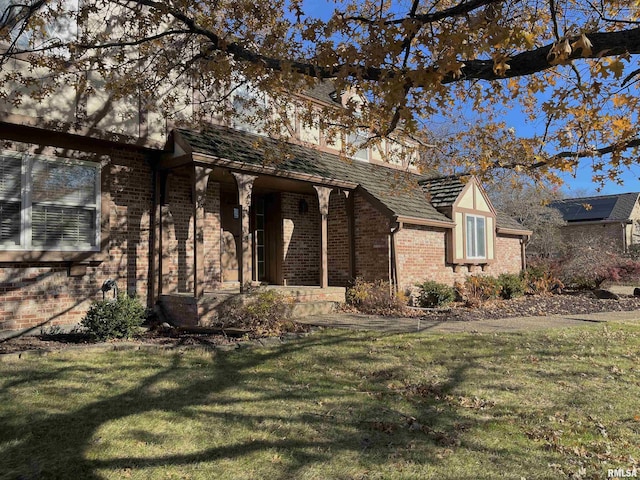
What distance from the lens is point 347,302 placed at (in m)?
12.7

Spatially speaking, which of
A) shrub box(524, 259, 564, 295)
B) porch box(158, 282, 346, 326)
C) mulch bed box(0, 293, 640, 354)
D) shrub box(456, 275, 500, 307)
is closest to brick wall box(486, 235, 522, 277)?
shrub box(524, 259, 564, 295)

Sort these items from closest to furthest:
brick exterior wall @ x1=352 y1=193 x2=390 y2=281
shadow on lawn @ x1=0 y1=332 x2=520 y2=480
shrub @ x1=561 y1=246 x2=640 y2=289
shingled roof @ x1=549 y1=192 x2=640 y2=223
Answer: shadow on lawn @ x1=0 y1=332 x2=520 y2=480, brick exterior wall @ x1=352 y1=193 x2=390 y2=281, shrub @ x1=561 y1=246 x2=640 y2=289, shingled roof @ x1=549 y1=192 x2=640 y2=223

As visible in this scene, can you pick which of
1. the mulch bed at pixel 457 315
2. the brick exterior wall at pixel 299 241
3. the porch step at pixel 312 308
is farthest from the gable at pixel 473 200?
the porch step at pixel 312 308

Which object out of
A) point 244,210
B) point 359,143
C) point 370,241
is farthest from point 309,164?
point 359,143

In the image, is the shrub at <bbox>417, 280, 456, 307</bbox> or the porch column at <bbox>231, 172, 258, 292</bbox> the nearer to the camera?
the porch column at <bbox>231, 172, 258, 292</bbox>

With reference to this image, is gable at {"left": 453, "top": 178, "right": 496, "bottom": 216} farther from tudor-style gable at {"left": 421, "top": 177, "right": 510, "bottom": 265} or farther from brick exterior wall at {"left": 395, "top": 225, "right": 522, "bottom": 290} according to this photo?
brick exterior wall at {"left": 395, "top": 225, "right": 522, "bottom": 290}

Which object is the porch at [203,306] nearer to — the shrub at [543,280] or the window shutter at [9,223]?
the window shutter at [9,223]

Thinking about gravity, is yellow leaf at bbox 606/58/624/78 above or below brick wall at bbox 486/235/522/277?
above

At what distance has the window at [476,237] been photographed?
53.6 feet

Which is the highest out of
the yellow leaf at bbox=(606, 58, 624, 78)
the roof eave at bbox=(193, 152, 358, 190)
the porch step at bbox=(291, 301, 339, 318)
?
the roof eave at bbox=(193, 152, 358, 190)

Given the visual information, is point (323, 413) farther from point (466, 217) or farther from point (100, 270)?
point (466, 217)

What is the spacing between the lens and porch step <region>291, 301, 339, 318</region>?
10.8 m

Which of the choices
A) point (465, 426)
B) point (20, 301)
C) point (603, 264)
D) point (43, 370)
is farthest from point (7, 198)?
point (603, 264)

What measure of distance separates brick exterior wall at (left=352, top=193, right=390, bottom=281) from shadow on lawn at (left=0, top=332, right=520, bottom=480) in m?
6.89
